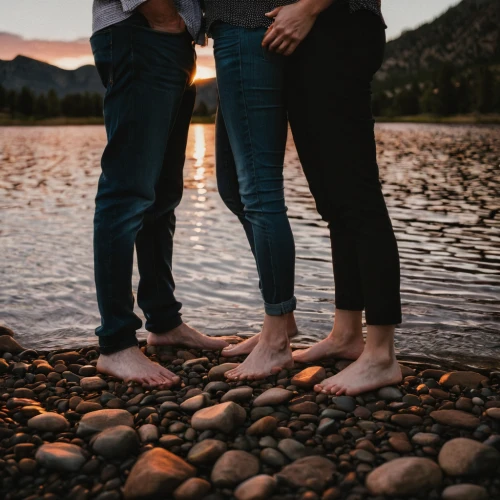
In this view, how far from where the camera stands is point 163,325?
11.1 ft

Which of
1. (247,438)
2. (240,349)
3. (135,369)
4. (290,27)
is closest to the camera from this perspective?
(247,438)

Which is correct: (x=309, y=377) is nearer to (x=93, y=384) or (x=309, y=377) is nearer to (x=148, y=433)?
(x=148, y=433)

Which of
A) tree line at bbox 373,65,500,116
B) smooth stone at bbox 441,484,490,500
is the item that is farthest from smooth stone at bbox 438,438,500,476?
tree line at bbox 373,65,500,116

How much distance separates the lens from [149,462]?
2.01 meters

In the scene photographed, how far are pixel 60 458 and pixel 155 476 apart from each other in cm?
35

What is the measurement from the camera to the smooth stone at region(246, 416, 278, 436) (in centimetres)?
229

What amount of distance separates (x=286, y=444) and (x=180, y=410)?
526 mm

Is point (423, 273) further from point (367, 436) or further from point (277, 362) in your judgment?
point (367, 436)

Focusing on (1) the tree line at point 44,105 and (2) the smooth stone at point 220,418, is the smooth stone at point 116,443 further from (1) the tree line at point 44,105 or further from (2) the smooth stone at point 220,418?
(1) the tree line at point 44,105

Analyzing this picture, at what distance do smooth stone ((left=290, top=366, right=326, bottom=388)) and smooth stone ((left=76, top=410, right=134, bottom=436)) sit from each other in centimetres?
72

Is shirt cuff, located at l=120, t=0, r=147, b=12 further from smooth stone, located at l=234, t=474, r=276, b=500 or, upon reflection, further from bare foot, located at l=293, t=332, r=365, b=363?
smooth stone, located at l=234, t=474, r=276, b=500

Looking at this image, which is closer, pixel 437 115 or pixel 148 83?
pixel 148 83

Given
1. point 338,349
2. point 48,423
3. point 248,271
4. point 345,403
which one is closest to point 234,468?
point 345,403

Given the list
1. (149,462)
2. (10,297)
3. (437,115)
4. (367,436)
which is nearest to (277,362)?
(367,436)
